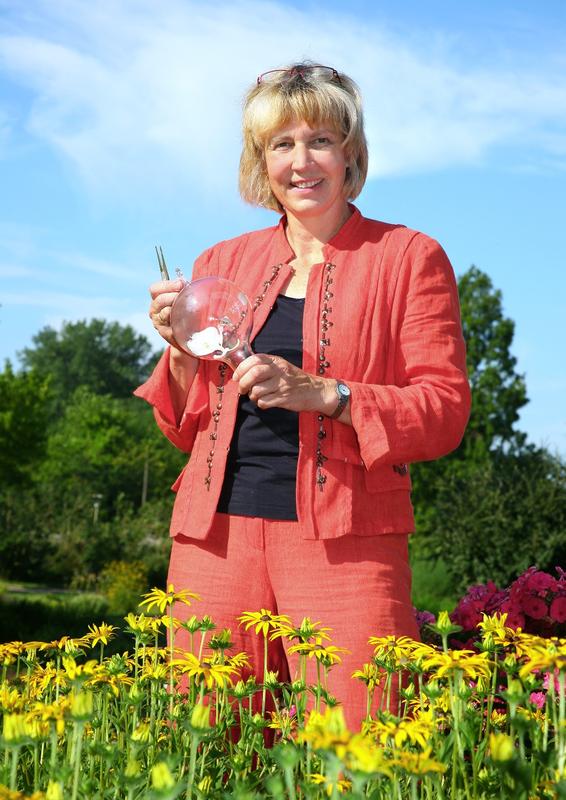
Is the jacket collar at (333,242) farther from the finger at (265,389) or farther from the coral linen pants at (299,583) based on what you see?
the coral linen pants at (299,583)

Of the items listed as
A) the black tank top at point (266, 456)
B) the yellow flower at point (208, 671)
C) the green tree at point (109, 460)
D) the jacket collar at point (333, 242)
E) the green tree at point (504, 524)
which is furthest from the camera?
the green tree at point (109, 460)

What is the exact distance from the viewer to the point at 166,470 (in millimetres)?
47562

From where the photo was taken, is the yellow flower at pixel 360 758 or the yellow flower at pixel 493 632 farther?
the yellow flower at pixel 493 632

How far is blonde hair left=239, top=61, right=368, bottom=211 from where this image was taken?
10.2 ft

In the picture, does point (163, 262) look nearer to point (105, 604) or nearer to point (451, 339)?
point (451, 339)

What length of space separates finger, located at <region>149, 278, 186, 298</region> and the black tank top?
0.31 m

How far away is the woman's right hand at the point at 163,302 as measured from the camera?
2.94 metres

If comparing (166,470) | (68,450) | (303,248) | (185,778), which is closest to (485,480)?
(303,248)

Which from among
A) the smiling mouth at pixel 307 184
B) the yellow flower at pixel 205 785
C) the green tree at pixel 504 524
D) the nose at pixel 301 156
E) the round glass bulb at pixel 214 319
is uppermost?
the green tree at pixel 504 524

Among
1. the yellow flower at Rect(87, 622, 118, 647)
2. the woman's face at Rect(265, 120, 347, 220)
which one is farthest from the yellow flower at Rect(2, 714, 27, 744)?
the woman's face at Rect(265, 120, 347, 220)

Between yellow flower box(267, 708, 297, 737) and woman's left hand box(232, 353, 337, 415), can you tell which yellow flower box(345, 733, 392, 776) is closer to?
yellow flower box(267, 708, 297, 737)

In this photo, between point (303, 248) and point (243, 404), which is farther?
point (303, 248)

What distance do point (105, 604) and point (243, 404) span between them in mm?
17511

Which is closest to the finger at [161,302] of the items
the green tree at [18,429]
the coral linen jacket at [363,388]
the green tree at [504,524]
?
the coral linen jacket at [363,388]
